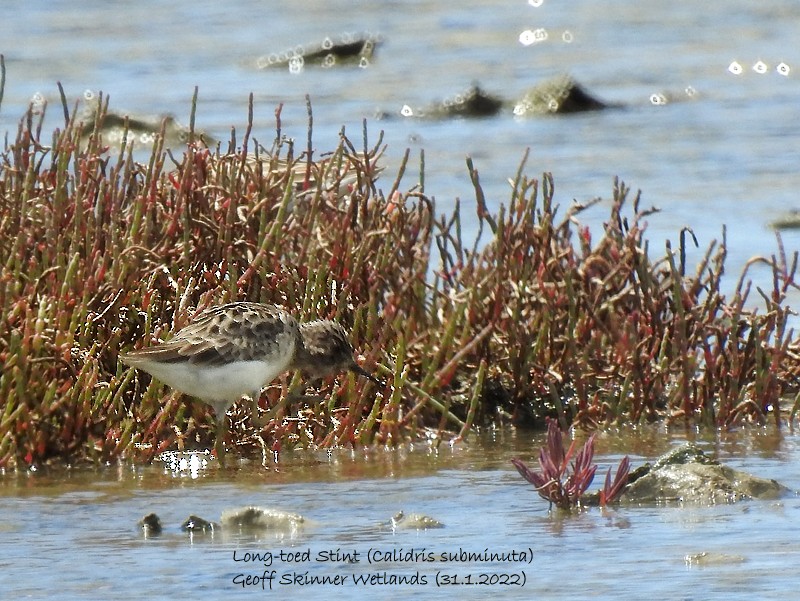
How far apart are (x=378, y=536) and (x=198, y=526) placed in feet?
2.20

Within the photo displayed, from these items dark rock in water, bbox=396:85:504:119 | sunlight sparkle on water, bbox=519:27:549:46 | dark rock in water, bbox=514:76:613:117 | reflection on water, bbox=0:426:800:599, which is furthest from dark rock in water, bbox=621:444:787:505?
sunlight sparkle on water, bbox=519:27:549:46

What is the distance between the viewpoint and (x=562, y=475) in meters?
7.14

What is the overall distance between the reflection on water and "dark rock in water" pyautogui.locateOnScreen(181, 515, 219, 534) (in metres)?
0.06

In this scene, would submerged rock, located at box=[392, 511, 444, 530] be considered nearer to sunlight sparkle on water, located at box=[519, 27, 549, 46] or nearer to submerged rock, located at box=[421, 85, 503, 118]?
submerged rock, located at box=[421, 85, 503, 118]

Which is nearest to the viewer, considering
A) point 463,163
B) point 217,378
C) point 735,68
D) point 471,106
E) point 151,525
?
point 151,525

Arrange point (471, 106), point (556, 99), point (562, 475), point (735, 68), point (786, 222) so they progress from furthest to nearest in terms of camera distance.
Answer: point (735, 68) → point (471, 106) → point (556, 99) → point (786, 222) → point (562, 475)

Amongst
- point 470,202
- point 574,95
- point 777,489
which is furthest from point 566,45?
point 777,489

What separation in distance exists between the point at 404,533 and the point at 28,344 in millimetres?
2011

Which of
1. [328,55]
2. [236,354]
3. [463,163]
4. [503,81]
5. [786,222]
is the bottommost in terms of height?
[236,354]

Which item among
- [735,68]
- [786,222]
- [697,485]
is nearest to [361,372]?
[697,485]

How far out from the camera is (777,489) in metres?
7.28

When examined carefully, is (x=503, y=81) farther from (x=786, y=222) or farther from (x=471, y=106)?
(x=786, y=222)

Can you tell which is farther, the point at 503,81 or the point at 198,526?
the point at 503,81

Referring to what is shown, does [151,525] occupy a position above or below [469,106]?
below
